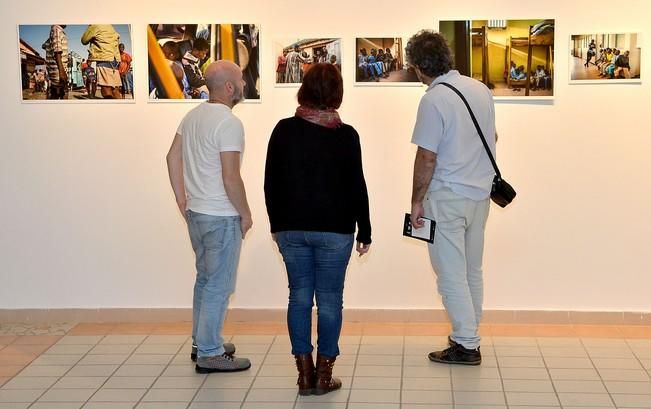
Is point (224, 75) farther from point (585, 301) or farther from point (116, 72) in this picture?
point (585, 301)

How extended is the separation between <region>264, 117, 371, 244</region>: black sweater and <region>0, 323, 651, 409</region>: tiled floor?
2.50ft

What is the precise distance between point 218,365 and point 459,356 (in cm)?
112

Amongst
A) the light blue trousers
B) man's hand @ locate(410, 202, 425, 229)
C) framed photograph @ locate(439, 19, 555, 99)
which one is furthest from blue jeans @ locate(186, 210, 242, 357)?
framed photograph @ locate(439, 19, 555, 99)

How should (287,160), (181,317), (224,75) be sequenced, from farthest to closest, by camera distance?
(181,317) < (224,75) < (287,160)

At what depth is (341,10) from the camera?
5.11 m

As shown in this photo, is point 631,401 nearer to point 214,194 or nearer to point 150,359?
point 214,194

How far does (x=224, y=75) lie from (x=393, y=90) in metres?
1.23

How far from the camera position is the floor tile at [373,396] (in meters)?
3.98

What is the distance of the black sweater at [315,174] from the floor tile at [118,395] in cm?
98

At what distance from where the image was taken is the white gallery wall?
201 inches

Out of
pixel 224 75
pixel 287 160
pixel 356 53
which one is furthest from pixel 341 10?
pixel 287 160

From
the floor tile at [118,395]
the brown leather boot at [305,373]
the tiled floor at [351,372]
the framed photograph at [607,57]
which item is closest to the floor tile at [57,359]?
the tiled floor at [351,372]

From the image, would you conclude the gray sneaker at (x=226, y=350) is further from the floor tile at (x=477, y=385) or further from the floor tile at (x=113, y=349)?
the floor tile at (x=477, y=385)

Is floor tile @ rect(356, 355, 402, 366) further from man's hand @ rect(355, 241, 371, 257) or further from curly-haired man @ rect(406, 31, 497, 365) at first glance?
man's hand @ rect(355, 241, 371, 257)
